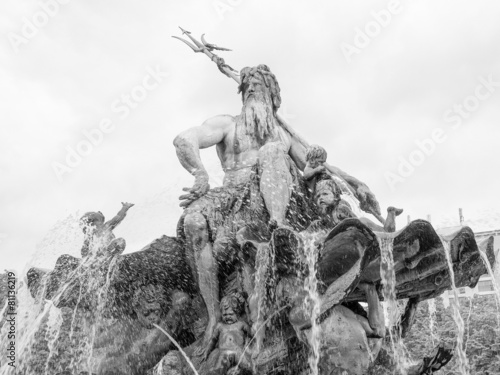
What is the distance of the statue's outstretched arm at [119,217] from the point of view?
6.50 m

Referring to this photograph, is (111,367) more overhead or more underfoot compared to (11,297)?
more underfoot

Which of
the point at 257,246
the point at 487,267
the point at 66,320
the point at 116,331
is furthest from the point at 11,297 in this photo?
the point at 487,267

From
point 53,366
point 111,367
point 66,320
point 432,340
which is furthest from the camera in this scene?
point 432,340

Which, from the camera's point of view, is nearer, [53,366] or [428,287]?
[428,287]

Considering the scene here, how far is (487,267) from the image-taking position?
19.0 ft

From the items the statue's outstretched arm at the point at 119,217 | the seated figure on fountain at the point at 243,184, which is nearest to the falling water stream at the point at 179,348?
the seated figure on fountain at the point at 243,184

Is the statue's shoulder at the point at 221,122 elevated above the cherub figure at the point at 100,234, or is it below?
above

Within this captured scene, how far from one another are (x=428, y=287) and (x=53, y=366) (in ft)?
22.3

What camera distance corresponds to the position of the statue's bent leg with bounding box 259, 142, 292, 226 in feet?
19.3

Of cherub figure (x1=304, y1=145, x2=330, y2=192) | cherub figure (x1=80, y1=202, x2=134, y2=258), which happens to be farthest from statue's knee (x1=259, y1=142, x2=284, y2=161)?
cherub figure (x1=80, y1=202, x2=134, y2=258)

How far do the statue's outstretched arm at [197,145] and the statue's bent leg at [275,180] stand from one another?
643mm

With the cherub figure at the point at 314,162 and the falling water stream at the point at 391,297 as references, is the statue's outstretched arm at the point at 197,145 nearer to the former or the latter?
the cherub figure at the point at 314,162

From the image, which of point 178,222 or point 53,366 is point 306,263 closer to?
point 178,222

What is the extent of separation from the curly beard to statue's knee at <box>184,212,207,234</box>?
147 centimetres
